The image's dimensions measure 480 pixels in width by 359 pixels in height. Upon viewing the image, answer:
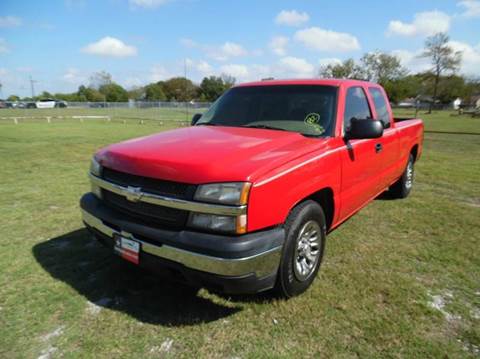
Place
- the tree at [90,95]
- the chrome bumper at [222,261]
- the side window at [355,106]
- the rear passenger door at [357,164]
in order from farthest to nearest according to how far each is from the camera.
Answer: the tree at [90,95], the side window at [355,106], the rear passenger door at [357,164], the chrome bumper at [222,261]

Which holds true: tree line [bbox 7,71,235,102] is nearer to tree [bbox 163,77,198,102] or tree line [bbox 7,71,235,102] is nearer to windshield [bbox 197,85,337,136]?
tree [bbox 163,77,198,102]

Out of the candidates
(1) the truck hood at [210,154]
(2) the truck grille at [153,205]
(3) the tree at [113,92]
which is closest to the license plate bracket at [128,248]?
(2) the truck grille at [153,205]

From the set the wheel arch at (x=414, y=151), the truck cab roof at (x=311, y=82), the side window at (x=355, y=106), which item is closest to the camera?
the side window at (x=355, y=106)

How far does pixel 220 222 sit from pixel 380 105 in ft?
11.1

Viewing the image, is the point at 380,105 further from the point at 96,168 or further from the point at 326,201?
the point at 96,168

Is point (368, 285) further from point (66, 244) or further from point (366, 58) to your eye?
point (366, 58)

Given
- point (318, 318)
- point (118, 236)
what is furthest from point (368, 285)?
point (118, 236)

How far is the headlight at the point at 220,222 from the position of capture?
2184mm

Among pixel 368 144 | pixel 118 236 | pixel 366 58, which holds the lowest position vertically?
pixel 118 236

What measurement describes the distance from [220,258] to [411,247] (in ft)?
9.09

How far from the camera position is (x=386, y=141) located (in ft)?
14.1

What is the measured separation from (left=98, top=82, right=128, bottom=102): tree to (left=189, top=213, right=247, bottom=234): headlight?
3155 inches

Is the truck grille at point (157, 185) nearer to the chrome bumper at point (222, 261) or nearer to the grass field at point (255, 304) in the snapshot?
the chrome bumper at point (222, 261)

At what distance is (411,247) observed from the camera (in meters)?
3.88
